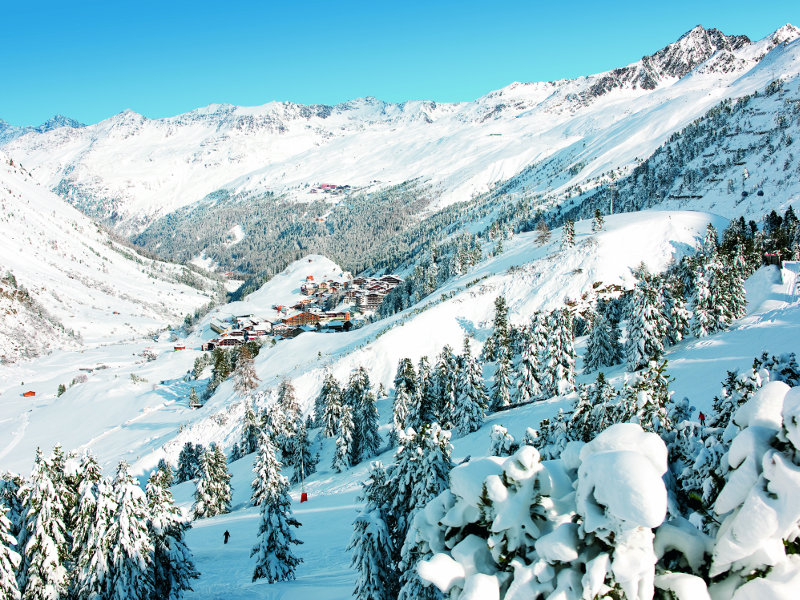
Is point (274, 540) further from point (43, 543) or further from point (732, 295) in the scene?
point (732, 295)

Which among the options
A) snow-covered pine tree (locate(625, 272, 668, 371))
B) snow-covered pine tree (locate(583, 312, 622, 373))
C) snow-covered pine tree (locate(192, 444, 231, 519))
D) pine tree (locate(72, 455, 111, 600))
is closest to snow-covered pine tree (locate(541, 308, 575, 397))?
snow-covered pine tree (locate(625, 272, 668, 371))

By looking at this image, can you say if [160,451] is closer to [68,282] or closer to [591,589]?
[591,589]

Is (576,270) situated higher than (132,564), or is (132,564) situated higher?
(576,270)

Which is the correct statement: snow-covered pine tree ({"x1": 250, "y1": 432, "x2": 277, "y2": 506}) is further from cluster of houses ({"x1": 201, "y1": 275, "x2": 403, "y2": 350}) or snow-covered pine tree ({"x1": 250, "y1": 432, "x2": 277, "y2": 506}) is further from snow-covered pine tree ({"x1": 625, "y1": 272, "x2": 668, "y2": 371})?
cluster of houses ({"x1": 201, "y1": 275, "x2": 403, "y2": 350})

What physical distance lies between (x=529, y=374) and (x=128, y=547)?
35.5 m

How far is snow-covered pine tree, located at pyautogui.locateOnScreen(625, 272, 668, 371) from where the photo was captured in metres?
39.5

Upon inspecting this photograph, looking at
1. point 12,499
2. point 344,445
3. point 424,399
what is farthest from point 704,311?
point 12,499

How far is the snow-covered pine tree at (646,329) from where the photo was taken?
3953cm

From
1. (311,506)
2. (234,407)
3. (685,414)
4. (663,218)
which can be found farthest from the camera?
(663,218)

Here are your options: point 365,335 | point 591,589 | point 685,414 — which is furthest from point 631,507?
point 365,335

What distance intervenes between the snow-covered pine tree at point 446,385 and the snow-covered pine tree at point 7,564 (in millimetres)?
32652

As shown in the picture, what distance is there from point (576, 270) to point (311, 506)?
6030 cm

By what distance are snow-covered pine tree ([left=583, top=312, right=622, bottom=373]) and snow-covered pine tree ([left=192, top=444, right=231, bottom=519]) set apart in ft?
123

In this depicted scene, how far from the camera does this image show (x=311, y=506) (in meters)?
33.2
